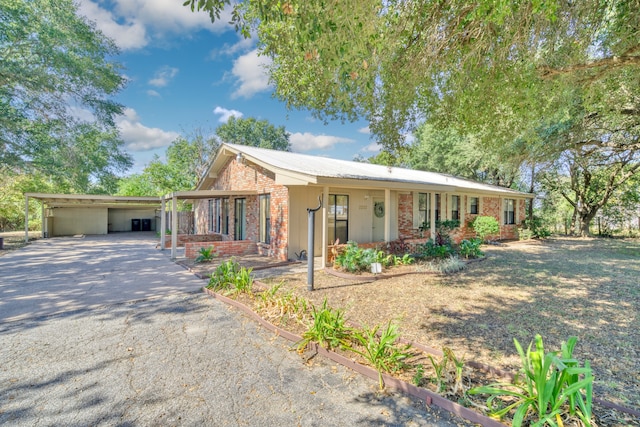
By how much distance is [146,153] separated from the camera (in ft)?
101

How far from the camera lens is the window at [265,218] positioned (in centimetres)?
1076

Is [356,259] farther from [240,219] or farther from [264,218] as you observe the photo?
[240,219]

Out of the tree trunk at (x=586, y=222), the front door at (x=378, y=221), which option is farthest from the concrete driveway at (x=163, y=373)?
the tree trunk at (x=586, y=222)

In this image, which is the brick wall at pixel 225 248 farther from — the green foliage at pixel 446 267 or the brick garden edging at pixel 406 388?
the brick garden edging at pixel 406 388

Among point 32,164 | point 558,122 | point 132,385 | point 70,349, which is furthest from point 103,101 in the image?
point 558,122

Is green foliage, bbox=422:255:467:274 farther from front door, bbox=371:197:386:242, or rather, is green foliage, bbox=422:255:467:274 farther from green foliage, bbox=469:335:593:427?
green foliage, bbox=469:335:593:427

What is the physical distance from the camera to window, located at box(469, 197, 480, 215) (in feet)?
50.5

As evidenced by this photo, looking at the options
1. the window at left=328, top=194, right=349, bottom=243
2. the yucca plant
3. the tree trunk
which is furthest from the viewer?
the tree trunk

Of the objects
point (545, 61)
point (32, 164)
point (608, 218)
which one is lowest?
point (608, 218)

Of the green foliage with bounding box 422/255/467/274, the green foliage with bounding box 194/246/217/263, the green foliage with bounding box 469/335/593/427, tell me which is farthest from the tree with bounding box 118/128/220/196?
the green foliage with bounding box 469/335/593/427

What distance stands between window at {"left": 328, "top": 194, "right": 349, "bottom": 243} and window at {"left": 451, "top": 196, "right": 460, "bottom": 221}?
21.7 feet

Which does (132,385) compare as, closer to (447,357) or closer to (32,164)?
(447,357)

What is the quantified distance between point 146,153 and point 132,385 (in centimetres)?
3268

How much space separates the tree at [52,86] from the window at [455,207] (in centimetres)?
1776
